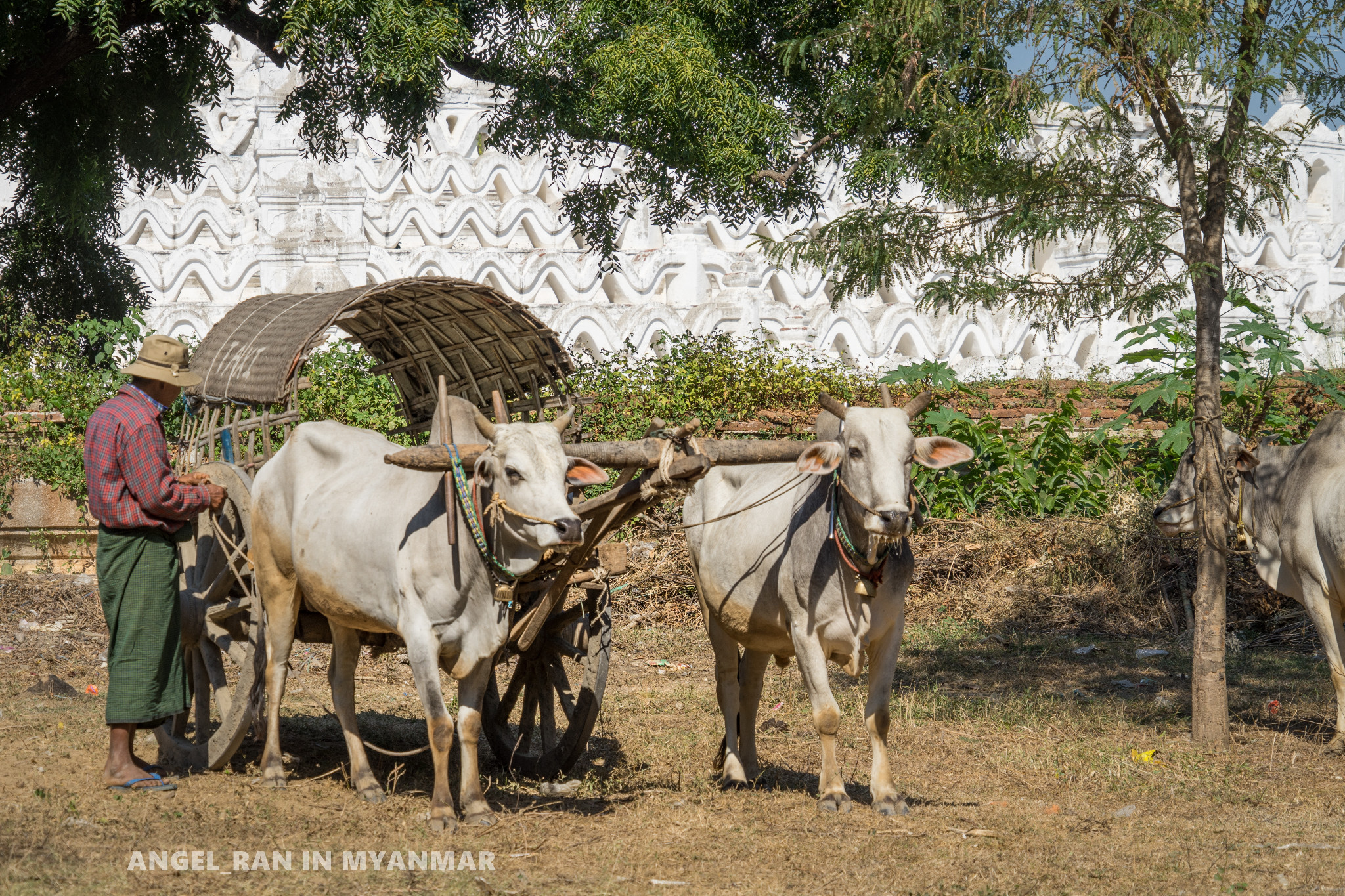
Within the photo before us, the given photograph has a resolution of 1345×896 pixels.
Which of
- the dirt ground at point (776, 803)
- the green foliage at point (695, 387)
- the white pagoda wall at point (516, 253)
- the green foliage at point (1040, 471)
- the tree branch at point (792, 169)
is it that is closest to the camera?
the dirt ground at point (776, 803)

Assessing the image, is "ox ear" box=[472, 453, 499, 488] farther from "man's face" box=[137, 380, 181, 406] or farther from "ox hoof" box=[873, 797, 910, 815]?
"ox hoof" box=[873, 797, 910, 815]

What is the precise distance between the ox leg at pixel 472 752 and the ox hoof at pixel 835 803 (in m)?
1.32

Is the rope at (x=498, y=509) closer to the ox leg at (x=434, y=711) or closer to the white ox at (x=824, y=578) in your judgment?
the ox leg at (x=434, y=711)

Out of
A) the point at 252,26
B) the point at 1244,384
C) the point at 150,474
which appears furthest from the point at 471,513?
the point at 1244,384

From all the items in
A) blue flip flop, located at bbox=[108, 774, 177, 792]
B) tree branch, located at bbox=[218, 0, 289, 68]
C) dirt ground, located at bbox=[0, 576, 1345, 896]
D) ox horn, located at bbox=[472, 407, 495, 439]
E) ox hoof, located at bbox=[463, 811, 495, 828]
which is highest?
Answer: tree branch, located at bbox=[218, 0, 289, 68]

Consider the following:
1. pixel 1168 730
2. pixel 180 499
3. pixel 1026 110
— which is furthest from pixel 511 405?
pixel 1168 730

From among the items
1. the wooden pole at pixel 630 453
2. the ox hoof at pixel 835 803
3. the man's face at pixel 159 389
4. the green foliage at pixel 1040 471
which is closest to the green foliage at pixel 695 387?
the green foliage at pixel 1040 471

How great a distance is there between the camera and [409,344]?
263 inches

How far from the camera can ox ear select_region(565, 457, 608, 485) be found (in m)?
4.86

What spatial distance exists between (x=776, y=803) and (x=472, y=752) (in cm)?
133

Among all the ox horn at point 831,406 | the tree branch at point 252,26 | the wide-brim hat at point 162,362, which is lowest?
the ox horn at point 831,406

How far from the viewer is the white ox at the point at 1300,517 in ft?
21.2

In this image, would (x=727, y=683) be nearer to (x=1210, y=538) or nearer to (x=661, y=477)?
(x=661, y=477)

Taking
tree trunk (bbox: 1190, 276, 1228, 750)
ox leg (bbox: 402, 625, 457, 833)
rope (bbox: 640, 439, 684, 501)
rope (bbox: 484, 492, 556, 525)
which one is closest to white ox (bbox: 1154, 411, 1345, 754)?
tree trunk (bbox: 1190, 276, 1228, 750)
